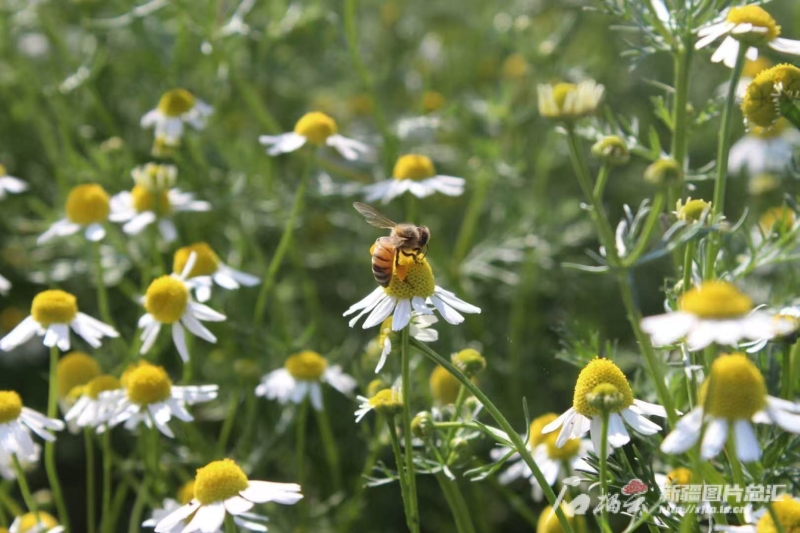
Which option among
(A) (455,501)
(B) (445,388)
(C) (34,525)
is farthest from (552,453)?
(C) (34,525)

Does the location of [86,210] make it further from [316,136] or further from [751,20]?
[751,20]

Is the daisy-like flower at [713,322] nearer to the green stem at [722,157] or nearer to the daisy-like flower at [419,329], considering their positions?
the green stem at [722,157]

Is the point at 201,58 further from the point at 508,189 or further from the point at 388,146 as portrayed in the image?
the point at 508,189

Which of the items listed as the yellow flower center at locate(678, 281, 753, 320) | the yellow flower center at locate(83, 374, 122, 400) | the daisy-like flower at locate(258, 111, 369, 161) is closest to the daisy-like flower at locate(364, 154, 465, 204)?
the daisy-like flower at locate(258, 111, 369, 161)

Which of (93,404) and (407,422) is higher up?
(407,422)

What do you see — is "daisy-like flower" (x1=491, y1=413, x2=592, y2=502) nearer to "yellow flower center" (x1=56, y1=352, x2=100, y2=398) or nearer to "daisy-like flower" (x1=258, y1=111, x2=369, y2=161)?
"daisy-like flower" (x1=258, y1=111, x2=369, y2=161)

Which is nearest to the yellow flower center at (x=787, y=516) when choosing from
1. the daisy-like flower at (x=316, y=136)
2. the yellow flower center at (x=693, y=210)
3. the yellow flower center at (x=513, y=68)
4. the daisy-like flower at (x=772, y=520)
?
the daisy-like flower at (x=772, y=520)
